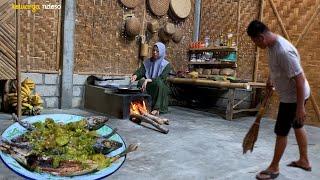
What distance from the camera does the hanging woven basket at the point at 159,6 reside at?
7.19 m

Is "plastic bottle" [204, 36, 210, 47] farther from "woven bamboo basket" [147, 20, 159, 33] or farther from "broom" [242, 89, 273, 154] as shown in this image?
"broom" [242, 89, 273, 154]

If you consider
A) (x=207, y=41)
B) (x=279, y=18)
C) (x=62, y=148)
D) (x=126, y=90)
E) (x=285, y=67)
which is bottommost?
(x=62, y=148)

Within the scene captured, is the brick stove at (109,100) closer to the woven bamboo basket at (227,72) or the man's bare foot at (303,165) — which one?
the woven bamboo basket at (227,72)

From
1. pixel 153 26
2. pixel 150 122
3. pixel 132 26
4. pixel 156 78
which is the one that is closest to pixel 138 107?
pixel 150 122

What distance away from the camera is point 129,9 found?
22.6 feet

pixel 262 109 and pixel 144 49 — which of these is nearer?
pixel 262 109

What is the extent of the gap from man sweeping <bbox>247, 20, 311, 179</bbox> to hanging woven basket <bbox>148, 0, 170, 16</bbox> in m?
4.46

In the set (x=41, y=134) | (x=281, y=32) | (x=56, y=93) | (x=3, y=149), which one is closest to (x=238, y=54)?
(x=281, y=32)

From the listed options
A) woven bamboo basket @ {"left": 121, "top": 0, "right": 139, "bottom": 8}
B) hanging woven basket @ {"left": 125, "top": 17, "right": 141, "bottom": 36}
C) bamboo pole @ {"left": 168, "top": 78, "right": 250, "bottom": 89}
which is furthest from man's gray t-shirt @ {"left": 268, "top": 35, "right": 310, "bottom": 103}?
woven bamboo basket @ {"left": 121, "top": 0, "right": 139, "bottom": 8}

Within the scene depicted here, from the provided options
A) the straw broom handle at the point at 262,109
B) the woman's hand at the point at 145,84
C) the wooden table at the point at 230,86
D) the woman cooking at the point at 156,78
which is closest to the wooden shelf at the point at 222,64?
the wooden table at the point at 230,86

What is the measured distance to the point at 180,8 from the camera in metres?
7.75

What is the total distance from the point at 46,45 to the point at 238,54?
12.7ft

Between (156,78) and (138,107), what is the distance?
0.86m

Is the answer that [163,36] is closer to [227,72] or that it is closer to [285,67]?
[227,72]
